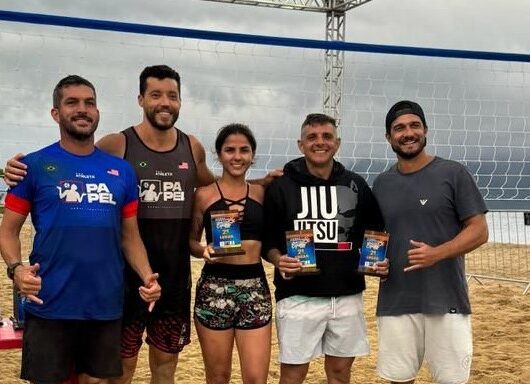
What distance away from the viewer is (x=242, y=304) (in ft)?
9.89

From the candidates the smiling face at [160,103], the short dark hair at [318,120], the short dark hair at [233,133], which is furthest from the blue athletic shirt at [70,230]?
the short dark hair at [318,120]

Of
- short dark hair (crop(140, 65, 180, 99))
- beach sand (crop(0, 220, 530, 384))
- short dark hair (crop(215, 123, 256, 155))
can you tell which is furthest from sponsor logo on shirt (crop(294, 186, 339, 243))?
beach sand (crop(0, 220, 530, 384))

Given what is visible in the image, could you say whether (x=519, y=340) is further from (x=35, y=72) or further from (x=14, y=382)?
(x=35, y=72)

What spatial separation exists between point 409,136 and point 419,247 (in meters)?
0.54

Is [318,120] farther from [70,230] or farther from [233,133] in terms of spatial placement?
[70,230]

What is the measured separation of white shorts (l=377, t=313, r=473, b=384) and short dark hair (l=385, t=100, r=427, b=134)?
942 millimetres

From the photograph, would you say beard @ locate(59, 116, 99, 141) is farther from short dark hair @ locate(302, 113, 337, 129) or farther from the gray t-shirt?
the gray t-shirt

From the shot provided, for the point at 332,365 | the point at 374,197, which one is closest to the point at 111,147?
the point at 374,197

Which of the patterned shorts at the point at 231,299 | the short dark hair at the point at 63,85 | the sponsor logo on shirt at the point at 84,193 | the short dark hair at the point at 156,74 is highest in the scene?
the short dark hair at the point at 156,74

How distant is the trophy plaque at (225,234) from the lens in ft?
9.48

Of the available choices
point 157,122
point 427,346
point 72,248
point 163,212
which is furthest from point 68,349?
point 427,346

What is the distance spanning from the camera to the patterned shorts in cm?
301

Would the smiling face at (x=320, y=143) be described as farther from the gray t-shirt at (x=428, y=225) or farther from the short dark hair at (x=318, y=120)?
the gray t-shirt at (x=428, y=225)

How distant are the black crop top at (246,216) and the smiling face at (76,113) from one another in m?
0.71
